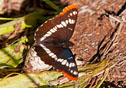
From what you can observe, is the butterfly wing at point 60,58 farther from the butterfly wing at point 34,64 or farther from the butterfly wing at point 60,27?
the butterfly wing at point 60,27

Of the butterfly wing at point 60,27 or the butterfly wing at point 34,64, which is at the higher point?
the butterfly wing at point 60,27

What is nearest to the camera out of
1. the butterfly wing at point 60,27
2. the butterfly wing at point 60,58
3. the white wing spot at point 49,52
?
the butterfly wing at point 60,58

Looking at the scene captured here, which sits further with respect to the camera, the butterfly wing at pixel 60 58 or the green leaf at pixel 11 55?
the green leaf at pixel 11 55

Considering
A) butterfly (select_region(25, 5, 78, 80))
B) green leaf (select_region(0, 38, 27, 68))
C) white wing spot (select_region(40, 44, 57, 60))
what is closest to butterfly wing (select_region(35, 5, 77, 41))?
butterfly (select_region(25, 5, 78, 80))

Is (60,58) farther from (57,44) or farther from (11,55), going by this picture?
(11,55)

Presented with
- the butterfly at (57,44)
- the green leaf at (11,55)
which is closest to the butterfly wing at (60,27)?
the butterfly at (57,44)

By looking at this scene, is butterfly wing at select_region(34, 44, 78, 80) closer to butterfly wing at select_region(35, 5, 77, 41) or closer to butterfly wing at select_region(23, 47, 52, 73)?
butterfly wing at select_region(23, 47, 52, 73)

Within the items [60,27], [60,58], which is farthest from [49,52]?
[60,27]
